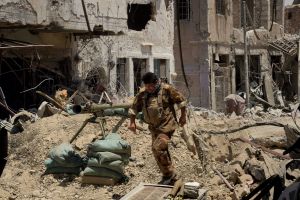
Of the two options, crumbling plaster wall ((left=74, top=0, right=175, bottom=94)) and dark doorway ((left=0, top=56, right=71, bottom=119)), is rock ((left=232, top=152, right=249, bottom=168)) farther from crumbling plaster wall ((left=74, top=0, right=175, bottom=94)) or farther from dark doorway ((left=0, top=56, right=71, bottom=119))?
crumbling plaster wall ((left=74, top=0, right=175, bottom=94))

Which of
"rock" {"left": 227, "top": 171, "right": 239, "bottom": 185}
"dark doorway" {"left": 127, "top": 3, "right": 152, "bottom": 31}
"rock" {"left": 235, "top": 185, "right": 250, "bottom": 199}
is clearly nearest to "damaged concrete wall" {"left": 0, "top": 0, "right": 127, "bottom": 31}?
"dark doorway" {"left": 127, "top": 3, "right": 152, "bottom": 31}

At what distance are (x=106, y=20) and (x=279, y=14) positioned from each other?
16.7 m

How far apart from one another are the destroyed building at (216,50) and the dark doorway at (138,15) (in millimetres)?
2045

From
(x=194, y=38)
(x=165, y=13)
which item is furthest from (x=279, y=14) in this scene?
(x=165, y=13)

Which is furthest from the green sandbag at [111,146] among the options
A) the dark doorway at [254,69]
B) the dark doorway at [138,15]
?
the dark doorway at [254,69]

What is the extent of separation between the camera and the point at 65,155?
26.1 ft

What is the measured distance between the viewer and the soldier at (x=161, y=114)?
22.6 feet

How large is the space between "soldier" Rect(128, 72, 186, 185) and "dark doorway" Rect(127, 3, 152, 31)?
44.1ft

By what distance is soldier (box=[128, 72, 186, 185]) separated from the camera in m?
6.88

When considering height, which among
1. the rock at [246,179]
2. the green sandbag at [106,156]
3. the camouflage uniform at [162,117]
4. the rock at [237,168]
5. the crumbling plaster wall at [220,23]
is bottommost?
the rock at [246,179]

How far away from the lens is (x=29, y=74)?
14.4m

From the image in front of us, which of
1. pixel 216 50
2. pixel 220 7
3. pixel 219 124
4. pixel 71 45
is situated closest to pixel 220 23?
pixel 220 7

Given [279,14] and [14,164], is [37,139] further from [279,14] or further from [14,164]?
[279,14]

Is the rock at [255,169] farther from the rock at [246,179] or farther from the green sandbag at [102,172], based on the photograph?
the green sandbag at [102,172]
